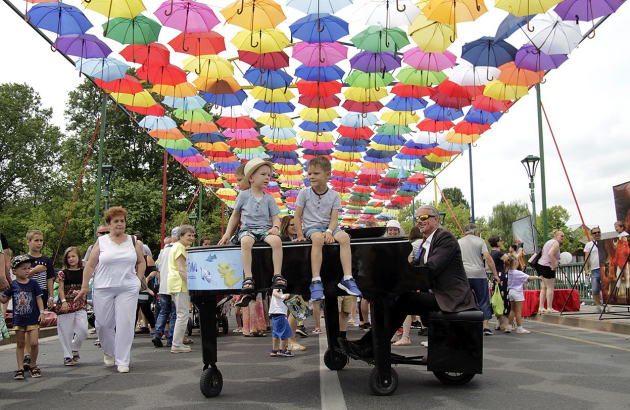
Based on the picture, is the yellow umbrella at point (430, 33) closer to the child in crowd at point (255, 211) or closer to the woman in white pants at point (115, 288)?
the child in crowd at point (255, 211)

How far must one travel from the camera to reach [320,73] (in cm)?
1362

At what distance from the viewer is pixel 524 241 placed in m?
19.0

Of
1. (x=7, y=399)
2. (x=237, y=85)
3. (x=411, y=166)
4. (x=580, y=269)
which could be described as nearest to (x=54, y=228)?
(x=411, y=166)

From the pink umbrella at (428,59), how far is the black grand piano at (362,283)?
7.73m

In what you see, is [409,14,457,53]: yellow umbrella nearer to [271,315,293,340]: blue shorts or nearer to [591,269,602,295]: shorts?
[271,315,293,340]: blue shorts

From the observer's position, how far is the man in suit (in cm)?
600

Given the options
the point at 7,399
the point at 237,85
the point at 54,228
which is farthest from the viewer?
the point at 54,228

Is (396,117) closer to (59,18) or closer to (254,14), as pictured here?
(254,14)

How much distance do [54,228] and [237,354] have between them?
146 ft

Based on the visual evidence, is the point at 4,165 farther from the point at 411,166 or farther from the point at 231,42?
the point at 231,42

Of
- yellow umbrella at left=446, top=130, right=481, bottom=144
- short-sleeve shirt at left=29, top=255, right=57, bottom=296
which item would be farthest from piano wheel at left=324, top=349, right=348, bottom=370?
yellow umbrella at left=446, top=130, right=481, bottom=144

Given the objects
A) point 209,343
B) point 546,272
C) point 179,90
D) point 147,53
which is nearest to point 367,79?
point 179,90

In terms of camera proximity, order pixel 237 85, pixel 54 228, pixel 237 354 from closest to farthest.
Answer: pixel 237 354
pixel 237 85
pixel 54 228

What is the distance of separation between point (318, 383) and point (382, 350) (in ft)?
3.56
